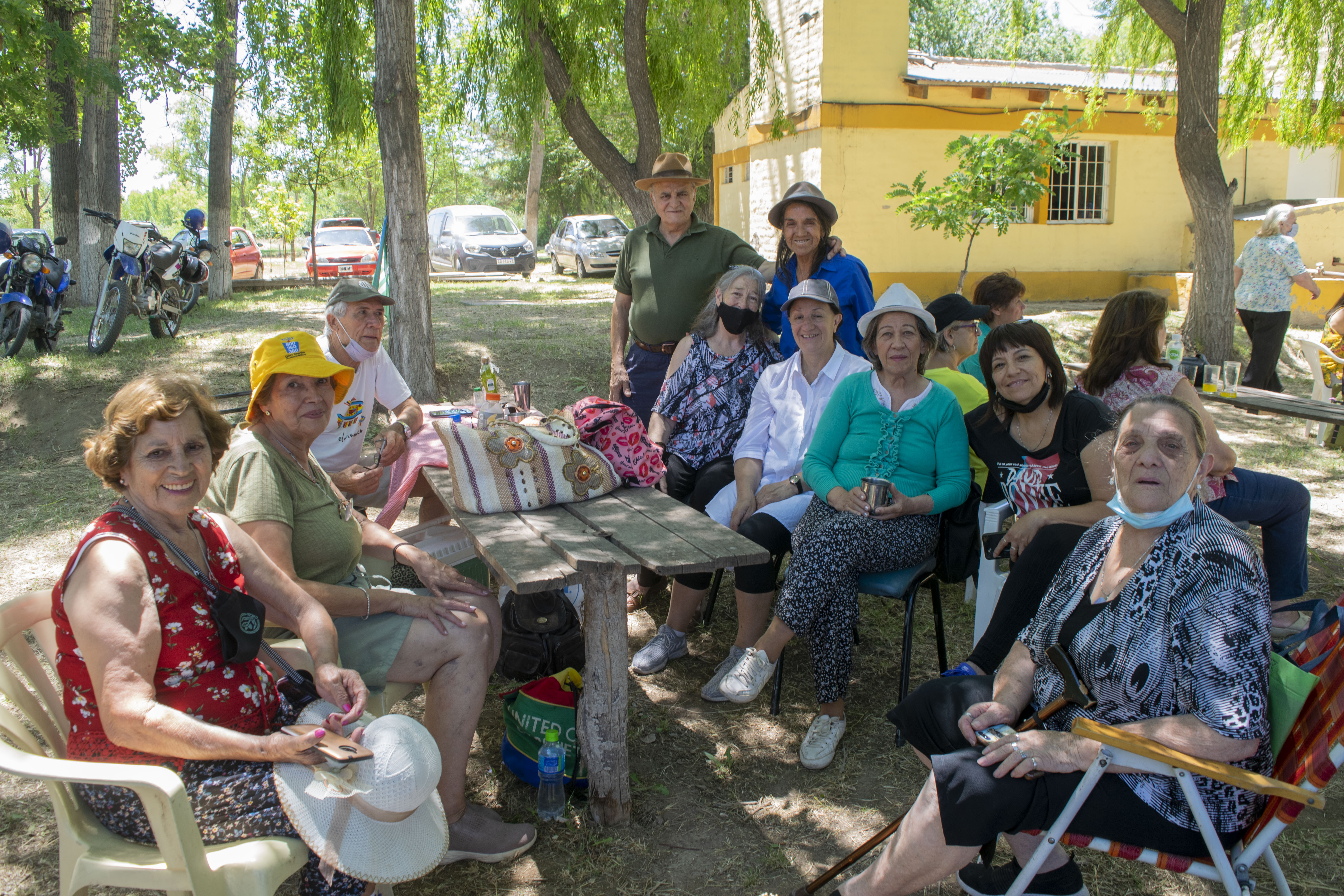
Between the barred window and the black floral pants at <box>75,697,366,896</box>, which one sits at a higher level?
the barred window

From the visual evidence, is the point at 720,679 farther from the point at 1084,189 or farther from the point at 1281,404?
the point at 1084,189

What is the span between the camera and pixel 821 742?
3.01m

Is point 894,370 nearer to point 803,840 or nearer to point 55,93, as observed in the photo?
point 803,840

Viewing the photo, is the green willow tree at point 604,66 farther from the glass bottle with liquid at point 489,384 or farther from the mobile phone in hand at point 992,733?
the mobile phone in hand at point 992,733

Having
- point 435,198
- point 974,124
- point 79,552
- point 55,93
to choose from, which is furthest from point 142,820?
point 435,198

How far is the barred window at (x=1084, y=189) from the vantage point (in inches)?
584

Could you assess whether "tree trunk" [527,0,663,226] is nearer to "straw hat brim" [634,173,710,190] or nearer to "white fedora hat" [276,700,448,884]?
"straw hat brim" [634,173,710,190]

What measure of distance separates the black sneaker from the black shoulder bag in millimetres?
1777

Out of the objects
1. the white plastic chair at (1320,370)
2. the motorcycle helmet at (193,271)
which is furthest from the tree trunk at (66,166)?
the white plastic chair at (1320,370)

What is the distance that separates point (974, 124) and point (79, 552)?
14.3 meters

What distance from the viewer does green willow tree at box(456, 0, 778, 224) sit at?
25.1 feet

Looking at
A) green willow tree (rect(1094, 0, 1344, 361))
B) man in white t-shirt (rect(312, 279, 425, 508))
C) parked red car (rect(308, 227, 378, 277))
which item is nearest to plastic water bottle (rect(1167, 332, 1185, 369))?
man in white t-shirt (rect(312, 279, 425, 508))

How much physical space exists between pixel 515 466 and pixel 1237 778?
2.17 m

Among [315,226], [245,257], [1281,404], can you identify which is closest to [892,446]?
[1281,404]
